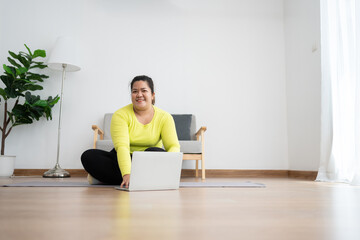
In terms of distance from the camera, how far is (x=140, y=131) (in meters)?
2.02

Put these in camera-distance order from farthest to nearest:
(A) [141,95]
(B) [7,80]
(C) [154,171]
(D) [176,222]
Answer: (B) [7,80] → (A) [141,95] → (C) [154,171] → (D) [176,222]

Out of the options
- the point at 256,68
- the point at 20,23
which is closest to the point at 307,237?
the point at 256,68

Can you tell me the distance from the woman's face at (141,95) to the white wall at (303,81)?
6.71 feet

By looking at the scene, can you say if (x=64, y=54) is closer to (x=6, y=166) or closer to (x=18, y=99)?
(x=18, y=99)

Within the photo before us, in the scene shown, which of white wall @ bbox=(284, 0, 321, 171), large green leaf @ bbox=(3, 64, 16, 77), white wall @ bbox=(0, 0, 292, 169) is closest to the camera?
white wall @ bbox=(284, 0, 321, 171)

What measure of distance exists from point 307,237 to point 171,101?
3.53 m

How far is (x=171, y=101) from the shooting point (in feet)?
13.5

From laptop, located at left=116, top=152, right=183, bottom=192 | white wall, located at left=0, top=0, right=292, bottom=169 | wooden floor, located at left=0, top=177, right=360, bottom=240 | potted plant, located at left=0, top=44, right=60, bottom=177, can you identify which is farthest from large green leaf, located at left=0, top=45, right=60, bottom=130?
wooden floor, located at left=0, top=177, right=360, bottom=240

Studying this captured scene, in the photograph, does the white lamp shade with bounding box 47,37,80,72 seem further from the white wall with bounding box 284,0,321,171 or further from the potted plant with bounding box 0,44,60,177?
the white wall with bounding box 284,0,321,171

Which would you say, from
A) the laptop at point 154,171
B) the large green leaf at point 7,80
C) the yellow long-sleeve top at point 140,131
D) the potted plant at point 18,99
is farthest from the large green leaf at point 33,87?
the laptop at point 154,171

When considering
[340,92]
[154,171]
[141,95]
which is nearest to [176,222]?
[154,171]

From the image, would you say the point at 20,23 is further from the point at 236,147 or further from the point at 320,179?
the point at 320,179

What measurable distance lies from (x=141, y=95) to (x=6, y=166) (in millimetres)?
2251

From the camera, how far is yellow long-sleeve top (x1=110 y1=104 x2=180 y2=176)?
6.30 ft
